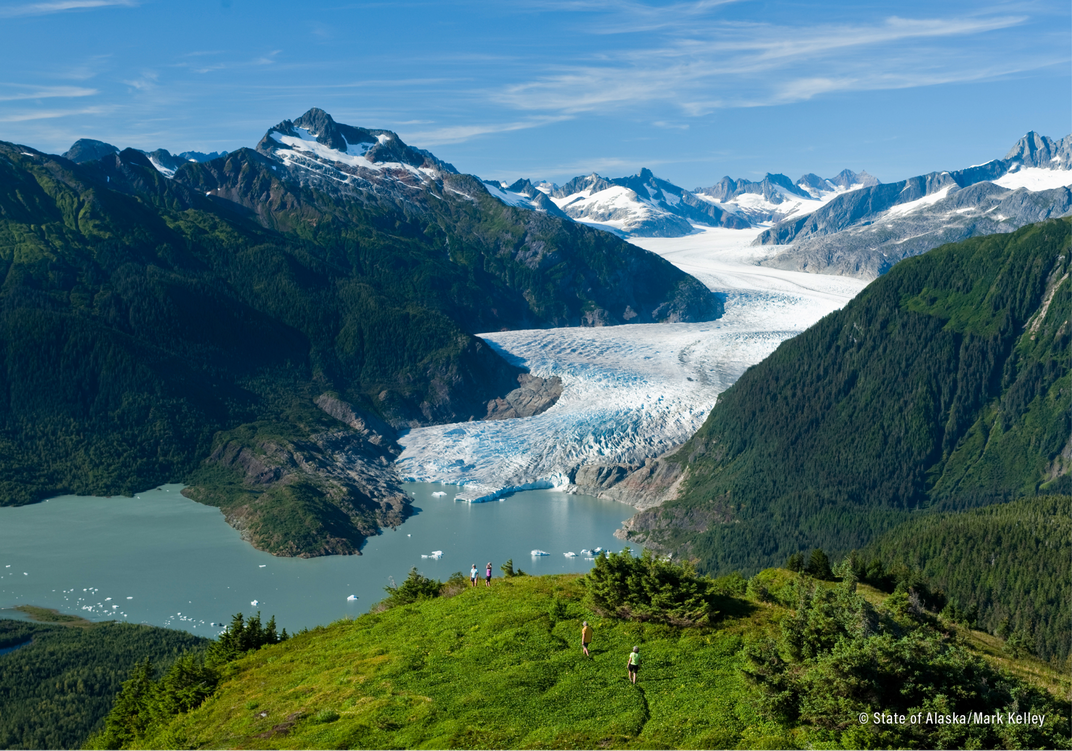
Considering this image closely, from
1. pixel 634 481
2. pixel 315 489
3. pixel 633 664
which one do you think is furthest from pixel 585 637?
pixel 634 481

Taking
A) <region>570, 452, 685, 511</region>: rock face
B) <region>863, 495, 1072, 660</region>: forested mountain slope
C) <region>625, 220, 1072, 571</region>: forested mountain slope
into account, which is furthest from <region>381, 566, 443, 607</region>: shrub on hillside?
<region>570, 452, 685, 511</region>: rock face

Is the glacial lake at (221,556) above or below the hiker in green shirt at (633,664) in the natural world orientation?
below

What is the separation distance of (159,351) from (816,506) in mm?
137029

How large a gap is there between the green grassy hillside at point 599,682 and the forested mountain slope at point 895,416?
9850 cm

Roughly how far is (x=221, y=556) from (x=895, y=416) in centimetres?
11637

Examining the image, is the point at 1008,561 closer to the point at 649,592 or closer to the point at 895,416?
the point at 895,416

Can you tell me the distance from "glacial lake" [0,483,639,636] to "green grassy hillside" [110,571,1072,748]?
2617 inches

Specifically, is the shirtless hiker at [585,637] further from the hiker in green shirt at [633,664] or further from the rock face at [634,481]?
the rock face at [634,481]

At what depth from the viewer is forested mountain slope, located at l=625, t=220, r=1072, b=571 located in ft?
483

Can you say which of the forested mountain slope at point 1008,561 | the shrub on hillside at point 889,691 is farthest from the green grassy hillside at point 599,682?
the forested mountain slope at point 1008,561

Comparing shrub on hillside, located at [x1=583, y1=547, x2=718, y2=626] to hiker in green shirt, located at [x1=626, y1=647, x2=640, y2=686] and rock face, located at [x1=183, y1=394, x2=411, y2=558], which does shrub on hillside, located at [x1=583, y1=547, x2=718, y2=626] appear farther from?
rock face, located at [x1=183, y1=394, x2=411, y2=558]

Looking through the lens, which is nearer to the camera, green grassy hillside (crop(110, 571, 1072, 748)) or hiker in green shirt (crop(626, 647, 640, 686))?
green grassy hillside (crop(110, 571, 1072, 748))

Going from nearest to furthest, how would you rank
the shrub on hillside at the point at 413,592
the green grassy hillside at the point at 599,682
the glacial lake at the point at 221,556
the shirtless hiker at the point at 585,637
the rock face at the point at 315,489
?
the green grassy hillside at the point at 599,682 < the shirtless hiker at the point at 585,637 < the shrub on hillside at the point at 413,592 < the glacial lake at the point at 221,556 < the rock face at the point at 315,489

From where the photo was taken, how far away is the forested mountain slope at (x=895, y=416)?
483ft
